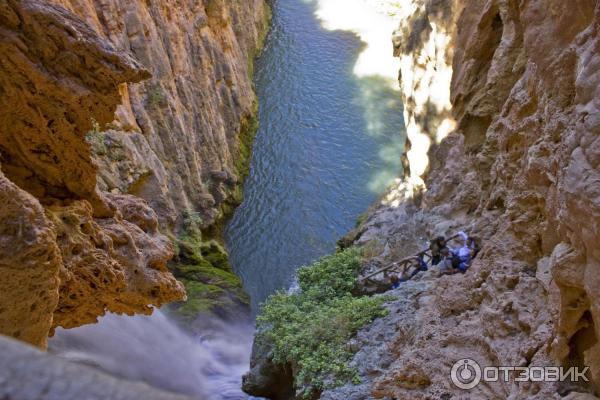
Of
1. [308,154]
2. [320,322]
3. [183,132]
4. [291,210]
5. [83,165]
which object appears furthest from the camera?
[308,154]

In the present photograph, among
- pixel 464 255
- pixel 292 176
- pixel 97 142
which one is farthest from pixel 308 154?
pixel 464 255

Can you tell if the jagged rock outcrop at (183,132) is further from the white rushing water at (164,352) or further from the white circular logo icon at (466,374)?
the white circular logo icon at (466,374)

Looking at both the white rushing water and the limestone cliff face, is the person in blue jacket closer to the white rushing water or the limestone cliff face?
the limestone cliff face

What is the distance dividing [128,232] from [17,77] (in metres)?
2.85

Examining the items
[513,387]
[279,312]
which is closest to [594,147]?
[513,387]

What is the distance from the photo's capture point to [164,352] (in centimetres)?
1387

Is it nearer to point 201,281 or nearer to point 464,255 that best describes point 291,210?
point 201,281

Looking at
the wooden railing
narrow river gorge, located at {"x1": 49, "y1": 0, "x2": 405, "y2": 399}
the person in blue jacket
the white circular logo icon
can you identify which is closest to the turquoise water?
narrow river gorge, located at {"x1": 49, "y1": 0, "x2": 405, "y2": 399}

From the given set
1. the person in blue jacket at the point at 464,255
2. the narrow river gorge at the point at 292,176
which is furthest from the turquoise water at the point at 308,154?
the person in blue jacket at the point at 464,255

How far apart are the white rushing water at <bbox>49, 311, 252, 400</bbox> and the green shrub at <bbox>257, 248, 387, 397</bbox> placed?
2.21 m

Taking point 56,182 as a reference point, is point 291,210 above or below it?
above

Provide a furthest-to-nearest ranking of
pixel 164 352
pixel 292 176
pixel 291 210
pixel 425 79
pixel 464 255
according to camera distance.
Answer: pixel 292 176, pixel 291 210, pixel 425 79, pixel 164 352, pixel 464 255

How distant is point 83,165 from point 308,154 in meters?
15.5

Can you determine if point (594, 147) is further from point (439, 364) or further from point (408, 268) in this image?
point (408, 268)
